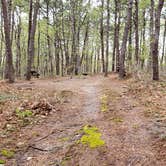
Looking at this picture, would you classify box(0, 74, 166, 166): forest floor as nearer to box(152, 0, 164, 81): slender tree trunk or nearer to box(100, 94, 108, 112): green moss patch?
box(100, 94, 108, 112): green moss patch

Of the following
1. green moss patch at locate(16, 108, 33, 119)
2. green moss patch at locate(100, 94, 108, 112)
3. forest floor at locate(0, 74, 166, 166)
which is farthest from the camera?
green moss patch at locate(100, 94, 108, 112)

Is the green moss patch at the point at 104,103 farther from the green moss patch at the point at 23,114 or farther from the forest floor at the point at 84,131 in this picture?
the green moss patch at the point at 23,114

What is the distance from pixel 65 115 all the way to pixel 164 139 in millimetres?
3338

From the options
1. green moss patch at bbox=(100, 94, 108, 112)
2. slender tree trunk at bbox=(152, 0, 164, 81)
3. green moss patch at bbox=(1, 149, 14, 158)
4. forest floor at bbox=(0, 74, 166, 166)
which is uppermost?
slender tree trunk at bbox=(152, 0, 164, 81)

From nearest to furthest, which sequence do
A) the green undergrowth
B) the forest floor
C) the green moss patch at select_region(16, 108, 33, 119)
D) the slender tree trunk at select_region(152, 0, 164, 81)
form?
1. the forest floor
2. the green undergrowth
3. the green moss patch at select_region(16, 108, 33, 119)
4. the slender tree trunk at select_region(152, 0, 164, 81)

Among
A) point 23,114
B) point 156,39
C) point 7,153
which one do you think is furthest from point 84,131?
point 156,39

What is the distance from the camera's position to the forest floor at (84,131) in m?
5.03

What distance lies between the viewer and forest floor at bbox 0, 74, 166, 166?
5.03m

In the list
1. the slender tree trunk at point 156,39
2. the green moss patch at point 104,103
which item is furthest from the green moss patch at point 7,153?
the slender tree trunk at point 156,39

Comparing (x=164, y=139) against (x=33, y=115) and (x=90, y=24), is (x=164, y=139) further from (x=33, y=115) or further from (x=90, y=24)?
(x=90, y=24)

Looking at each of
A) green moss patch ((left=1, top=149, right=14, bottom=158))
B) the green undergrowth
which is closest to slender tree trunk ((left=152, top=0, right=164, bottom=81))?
the green undergrowth

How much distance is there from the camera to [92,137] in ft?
19.1

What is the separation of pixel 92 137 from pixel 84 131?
0.50 m

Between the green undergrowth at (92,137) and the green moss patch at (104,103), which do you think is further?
the green moss patch at (104,103)
